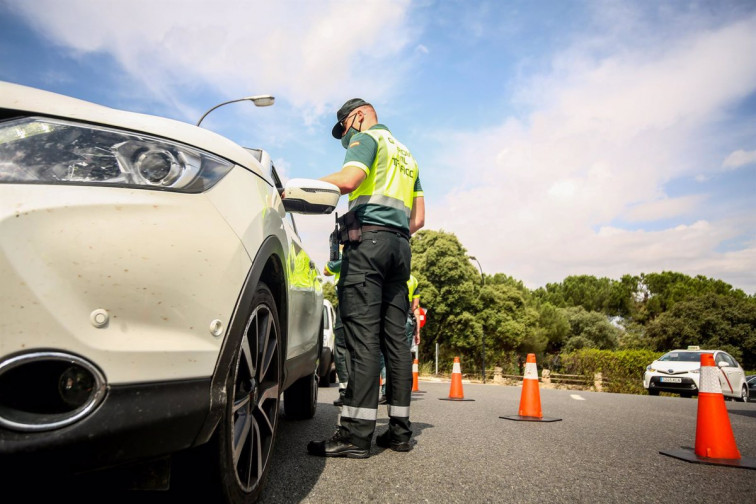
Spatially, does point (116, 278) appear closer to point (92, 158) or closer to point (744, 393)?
point (92, 158)

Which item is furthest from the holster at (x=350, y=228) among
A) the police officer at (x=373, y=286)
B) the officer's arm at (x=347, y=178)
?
the officer's arm at (x=347, y=178)

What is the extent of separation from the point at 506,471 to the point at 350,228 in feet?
5.17

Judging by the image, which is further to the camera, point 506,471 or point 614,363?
point 614,363

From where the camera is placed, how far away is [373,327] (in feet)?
10.5

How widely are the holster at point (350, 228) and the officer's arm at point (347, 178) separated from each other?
20 cm

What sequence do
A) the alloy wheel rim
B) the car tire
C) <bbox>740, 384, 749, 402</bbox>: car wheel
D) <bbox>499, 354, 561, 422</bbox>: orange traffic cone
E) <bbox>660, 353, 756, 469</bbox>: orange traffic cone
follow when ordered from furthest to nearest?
<bbox>740, 384, 749, 402</bbox>: car wheel < <bbox>499, 354, 561, 422</bbox>: orange traffic cone < the car tire < <bbox>660, 353, 756, 469</bbox>: orange traffic cone < the alloy wheel rim

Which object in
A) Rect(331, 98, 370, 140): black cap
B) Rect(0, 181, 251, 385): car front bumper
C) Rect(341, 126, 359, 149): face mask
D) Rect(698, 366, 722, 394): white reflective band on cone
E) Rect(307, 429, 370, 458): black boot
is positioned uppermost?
Rect(331, 98, 370, 140): black cap

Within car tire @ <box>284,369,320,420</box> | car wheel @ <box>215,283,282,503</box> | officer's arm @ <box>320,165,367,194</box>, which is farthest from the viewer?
car tire @ <box>284,369,320,420</box>

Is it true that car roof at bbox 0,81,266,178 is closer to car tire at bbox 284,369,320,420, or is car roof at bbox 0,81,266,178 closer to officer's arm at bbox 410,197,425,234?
officer's arm at bbox 410,197,425,234

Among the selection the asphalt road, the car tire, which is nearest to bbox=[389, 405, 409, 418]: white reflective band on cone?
the asphalt road

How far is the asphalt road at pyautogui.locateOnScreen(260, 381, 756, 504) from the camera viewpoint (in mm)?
2393

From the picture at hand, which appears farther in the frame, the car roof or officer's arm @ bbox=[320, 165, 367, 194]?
officer's arm @ bbox=[320, 165, 367, 194]

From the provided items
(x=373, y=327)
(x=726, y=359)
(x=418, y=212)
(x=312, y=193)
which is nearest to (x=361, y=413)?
(x=373, y=327)

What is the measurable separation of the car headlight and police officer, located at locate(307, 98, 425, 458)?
5.23ft
